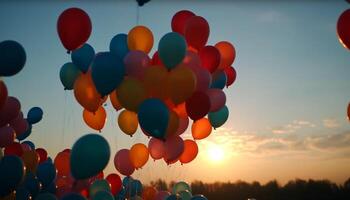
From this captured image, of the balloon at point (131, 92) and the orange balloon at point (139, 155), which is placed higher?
the balloon at point (131, 92)

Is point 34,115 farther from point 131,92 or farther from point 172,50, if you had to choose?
point 172,50

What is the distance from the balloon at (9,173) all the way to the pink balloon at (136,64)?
2.15 metres

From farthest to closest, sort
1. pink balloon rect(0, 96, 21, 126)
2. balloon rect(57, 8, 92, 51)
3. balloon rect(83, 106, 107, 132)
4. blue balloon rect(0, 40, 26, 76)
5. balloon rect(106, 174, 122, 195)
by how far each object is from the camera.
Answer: balloon rect(106, 174, 122, 195)
balloon rect(83, 106, 107, 132)
pink balloon rect(0, 96, 21, 126)
balloon rect(57, 8, 92, 51)
blue balloon rect(0, 40, 26, 76)

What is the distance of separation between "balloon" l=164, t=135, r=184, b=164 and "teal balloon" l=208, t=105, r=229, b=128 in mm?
838

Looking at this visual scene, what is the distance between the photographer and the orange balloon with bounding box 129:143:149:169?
7.34 m

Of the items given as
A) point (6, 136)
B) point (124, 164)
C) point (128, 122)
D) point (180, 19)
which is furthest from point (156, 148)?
point (6, 136)

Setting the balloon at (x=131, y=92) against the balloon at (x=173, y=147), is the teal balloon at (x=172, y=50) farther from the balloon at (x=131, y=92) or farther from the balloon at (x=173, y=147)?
the balloon at (x=173, y=147)

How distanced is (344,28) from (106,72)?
326 centimetres

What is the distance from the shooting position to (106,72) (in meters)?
5.60

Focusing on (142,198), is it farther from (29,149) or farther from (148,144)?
(29,149)

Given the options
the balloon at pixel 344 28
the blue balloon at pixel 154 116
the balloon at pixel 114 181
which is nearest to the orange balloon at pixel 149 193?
the balloon at pixel 114 181

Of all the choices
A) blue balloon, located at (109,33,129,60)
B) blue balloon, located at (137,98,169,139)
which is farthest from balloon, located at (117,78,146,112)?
blue balloon, located at (109,33,129,60)

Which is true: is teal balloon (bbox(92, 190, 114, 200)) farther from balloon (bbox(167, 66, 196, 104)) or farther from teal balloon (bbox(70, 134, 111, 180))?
balloon (bbox(167, 66, 196, 104))

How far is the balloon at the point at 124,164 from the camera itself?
7379 mm
